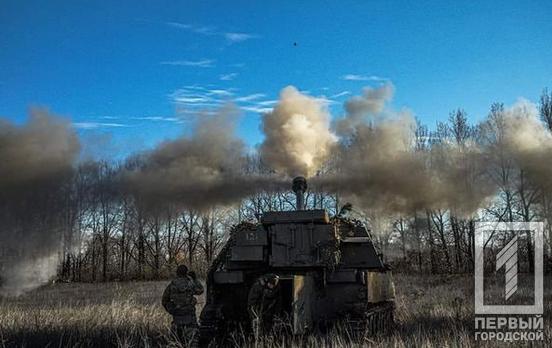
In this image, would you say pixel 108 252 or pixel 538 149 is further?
pixel 108 252

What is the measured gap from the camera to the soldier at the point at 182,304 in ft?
33.0

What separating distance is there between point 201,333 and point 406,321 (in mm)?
4829

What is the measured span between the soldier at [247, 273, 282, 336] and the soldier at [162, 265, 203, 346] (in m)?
0.94

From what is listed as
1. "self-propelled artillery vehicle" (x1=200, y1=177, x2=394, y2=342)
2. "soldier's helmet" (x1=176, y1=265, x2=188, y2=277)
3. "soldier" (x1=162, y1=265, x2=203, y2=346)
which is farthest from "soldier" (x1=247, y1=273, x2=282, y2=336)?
"soldier's helmet" (x1=176, y1=265, x2=188, y2=277)

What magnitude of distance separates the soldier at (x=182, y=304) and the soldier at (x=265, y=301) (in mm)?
936

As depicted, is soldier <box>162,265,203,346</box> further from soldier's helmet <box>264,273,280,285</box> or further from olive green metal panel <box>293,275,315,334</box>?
olive green metal panel <box>293,275,315,334</box>

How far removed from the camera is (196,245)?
48.8 metres

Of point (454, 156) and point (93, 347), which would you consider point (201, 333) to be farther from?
point (454, 156)

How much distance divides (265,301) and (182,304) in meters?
1.43

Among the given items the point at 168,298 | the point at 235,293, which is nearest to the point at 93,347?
the point at 168,298

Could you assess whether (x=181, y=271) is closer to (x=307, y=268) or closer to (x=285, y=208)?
(x=307, y=268)

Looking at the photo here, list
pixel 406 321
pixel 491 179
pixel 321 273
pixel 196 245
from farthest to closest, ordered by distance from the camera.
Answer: pixel 196 245 → pixel 491 179 → pixel 406 321 → pixel 321 273

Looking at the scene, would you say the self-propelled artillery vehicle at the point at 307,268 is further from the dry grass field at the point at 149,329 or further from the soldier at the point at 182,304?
the dry grass field at the point at 149,329

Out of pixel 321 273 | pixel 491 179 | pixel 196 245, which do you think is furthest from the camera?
pixel 196 245
